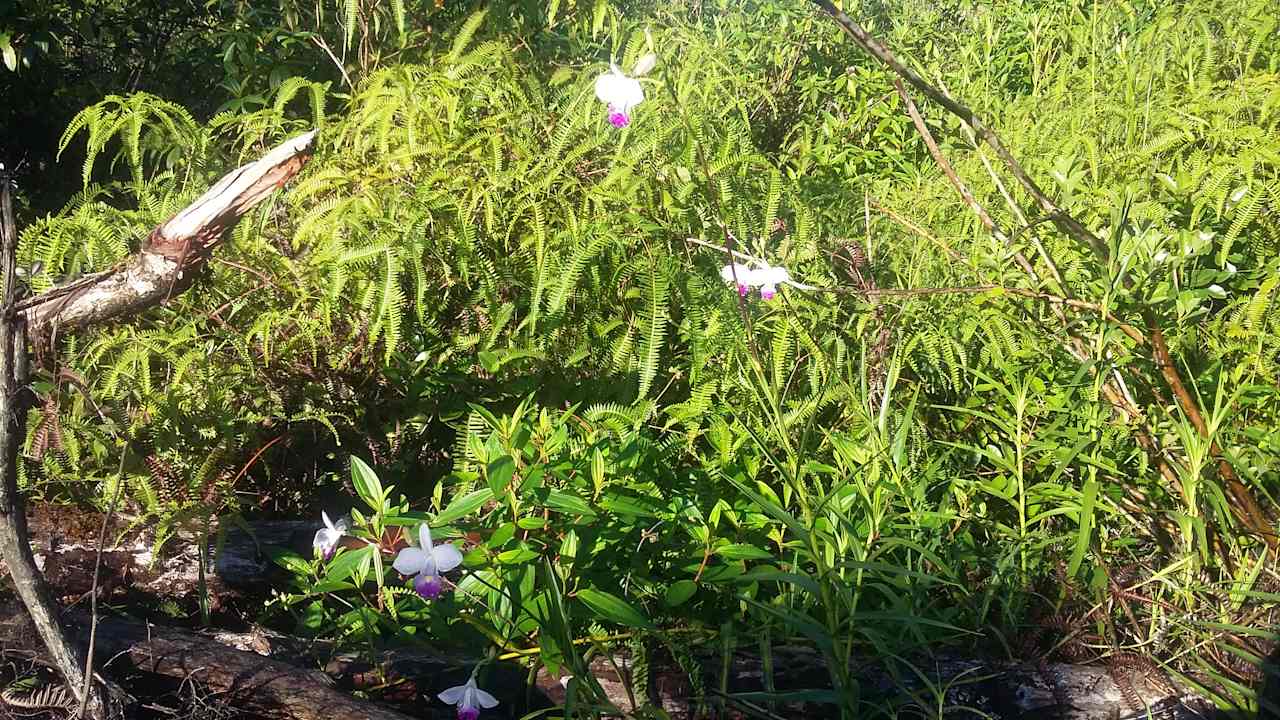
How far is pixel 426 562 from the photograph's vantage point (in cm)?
172

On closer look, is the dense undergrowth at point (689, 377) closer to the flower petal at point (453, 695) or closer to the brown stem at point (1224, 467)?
the brown stem at point (1224, 467)

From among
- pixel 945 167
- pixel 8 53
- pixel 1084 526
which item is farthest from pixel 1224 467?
pixel 8 53

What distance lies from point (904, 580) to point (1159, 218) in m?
1.27

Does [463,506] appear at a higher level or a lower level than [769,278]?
lower

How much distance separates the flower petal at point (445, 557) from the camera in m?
1.71

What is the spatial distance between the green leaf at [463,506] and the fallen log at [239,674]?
0.34 metres

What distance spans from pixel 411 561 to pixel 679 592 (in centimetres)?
51

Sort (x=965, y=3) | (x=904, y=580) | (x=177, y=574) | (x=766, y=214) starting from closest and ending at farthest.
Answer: (x=904, y=580) → (x=177, y=574) → (x=766, y=214) → (x=965, y=3)

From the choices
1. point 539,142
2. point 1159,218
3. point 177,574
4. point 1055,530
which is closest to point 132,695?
point 177,574

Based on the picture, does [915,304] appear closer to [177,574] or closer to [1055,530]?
[1055,530]

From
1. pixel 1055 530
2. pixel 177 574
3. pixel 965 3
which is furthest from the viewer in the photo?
pixel 965 3

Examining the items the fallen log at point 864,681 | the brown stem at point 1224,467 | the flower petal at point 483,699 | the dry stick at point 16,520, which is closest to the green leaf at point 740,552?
the fallen log at point 864,681

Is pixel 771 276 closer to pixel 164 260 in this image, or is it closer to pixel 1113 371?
pixel 1113 371

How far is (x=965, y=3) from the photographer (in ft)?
17.7
